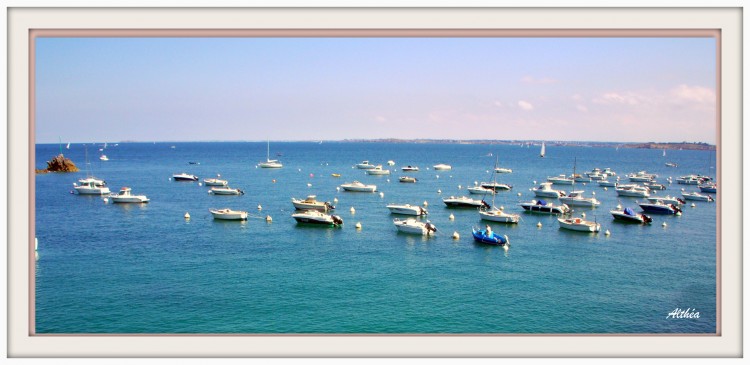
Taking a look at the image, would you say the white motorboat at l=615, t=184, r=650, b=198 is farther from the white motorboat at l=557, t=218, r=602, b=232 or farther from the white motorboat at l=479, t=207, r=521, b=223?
the white motorboat at l=557, t=218, r=602, b=232

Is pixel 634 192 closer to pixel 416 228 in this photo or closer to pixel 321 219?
pixel 416 228

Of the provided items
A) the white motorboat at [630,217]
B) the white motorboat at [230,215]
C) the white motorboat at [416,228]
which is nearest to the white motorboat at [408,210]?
the white motorboat at [416,228]

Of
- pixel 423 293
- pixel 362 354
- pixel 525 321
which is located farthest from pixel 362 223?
pixel 362 354

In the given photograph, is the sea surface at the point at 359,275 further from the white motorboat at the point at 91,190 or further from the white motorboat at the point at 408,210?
the white motorboat at the point at 91,190

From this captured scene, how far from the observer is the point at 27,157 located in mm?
7504

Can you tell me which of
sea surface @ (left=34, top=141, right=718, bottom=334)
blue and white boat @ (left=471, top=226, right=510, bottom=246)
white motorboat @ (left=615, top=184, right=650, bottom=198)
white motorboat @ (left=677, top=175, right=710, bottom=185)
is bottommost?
sea surface @ (left=34, top=141, right=718, bottom=334)

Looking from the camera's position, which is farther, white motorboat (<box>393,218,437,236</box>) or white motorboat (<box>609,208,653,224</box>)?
white motorboat (<box>609,208,653,224</box>)

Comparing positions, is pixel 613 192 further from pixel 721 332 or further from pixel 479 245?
pixel 721 332

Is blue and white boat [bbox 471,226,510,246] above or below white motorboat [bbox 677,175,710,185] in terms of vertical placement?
below

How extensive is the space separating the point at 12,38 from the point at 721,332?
9867mm

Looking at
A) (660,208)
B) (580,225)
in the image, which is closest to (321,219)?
(580,225)

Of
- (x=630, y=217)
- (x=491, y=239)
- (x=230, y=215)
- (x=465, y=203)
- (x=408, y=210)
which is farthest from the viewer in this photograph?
(x=465, y=203)

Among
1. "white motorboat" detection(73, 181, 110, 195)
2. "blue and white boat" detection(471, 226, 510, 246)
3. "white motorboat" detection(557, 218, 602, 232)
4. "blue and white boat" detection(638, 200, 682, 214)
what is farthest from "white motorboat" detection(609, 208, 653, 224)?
"white motorboat" detection(73, 181, 110, 195)

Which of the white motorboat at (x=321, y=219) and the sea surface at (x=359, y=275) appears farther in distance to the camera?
the white motorboat at (x=321, y=219)
